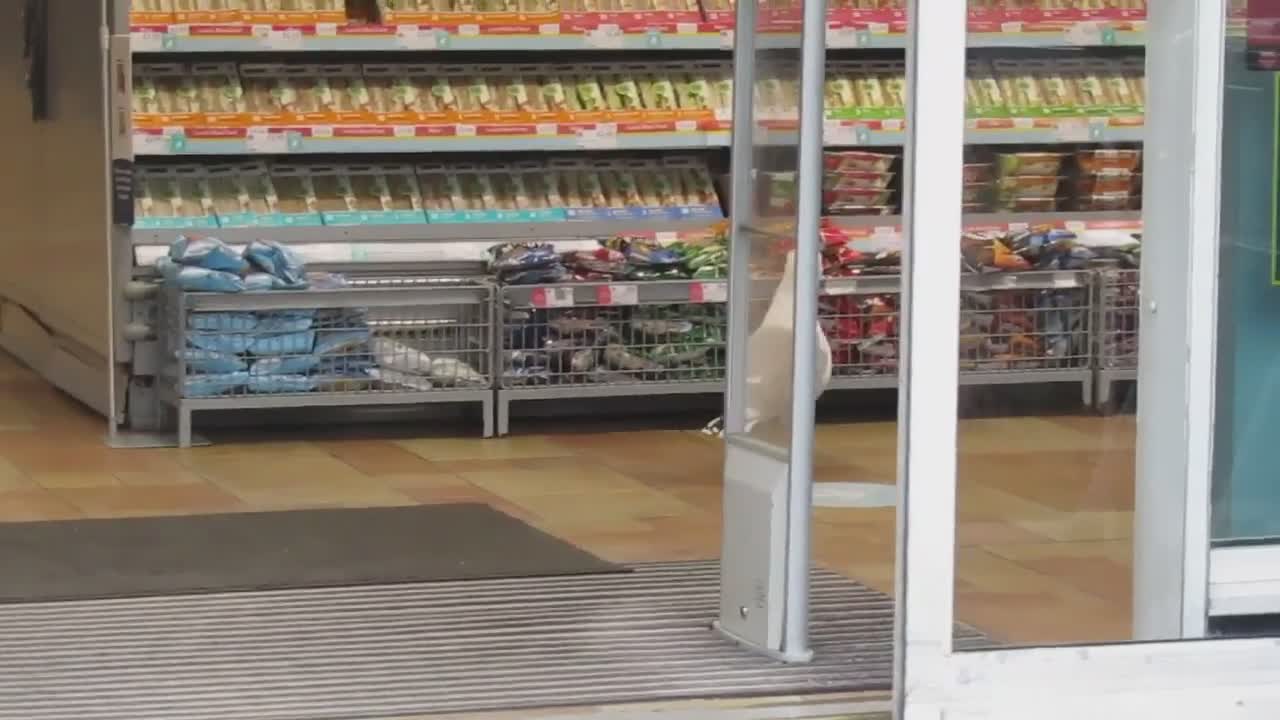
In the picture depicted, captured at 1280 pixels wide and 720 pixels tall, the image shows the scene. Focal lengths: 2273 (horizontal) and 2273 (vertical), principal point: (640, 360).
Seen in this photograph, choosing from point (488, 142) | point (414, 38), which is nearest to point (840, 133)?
point (488, 142)

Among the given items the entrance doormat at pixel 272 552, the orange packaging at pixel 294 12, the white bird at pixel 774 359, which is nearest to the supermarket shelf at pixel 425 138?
the orange packaging at pixel 294 12

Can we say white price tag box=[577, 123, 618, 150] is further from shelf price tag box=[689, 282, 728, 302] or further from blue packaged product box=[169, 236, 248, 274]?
blue packaged product box=[169, 236, 248, 274]

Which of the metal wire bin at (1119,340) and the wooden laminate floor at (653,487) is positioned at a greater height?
the metal wire bin at (1119,340)

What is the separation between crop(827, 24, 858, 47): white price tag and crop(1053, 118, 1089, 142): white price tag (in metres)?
3.87

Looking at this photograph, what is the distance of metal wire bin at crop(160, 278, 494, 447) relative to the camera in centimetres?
811

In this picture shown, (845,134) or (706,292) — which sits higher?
(845,134)

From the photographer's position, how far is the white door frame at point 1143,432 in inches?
171

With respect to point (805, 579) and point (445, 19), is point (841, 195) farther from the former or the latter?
point (805, 579)

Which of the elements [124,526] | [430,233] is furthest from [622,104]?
[124,526]

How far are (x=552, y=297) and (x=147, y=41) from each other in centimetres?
173

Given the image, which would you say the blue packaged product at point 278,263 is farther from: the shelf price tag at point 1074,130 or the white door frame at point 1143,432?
the white door frame at point 1143,432

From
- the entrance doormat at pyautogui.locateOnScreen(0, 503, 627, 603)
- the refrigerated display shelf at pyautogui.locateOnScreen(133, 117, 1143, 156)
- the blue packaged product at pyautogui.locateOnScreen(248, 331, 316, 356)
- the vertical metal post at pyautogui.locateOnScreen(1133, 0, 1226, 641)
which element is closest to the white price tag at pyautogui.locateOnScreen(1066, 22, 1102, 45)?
the vertical metal post at pyautogui.locateOnScreen(1133, 0, 1226, 641)

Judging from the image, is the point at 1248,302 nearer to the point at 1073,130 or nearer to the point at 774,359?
the point at 1073,130

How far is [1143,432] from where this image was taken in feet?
15.5
